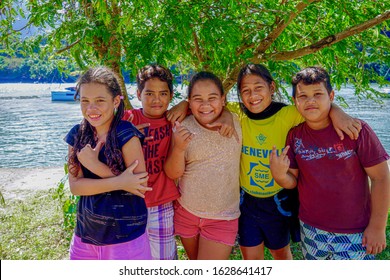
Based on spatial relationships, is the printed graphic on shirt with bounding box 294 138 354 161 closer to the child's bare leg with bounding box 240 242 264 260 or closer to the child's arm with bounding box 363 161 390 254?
the child's arm with bounding box 363 161 390 254

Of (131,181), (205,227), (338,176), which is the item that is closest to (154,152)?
(131,181)

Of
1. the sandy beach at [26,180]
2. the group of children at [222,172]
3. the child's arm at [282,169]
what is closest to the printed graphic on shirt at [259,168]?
the group of children at [222,172]

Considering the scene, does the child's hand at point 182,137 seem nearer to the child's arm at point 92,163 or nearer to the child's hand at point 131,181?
the child's hand at point 131,181

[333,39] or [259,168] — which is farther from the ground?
[333,39]

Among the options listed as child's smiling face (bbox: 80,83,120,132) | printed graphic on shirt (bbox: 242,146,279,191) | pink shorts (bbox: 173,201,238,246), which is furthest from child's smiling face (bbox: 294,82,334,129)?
child's smiling face (bbox: 80,83,120,132)

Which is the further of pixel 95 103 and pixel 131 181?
pixel 95 103

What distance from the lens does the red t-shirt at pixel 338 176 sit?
2121mm

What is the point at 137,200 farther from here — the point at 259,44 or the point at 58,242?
the point at 58,242

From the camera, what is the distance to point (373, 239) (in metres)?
2.12

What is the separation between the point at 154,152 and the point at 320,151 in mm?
1044

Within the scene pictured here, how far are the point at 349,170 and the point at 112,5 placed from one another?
2.42 meters

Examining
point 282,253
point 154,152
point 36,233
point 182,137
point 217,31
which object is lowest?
point 36,233

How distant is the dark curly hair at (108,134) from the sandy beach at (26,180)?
557 centimetres

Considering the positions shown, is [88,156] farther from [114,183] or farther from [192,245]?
[192,245]
